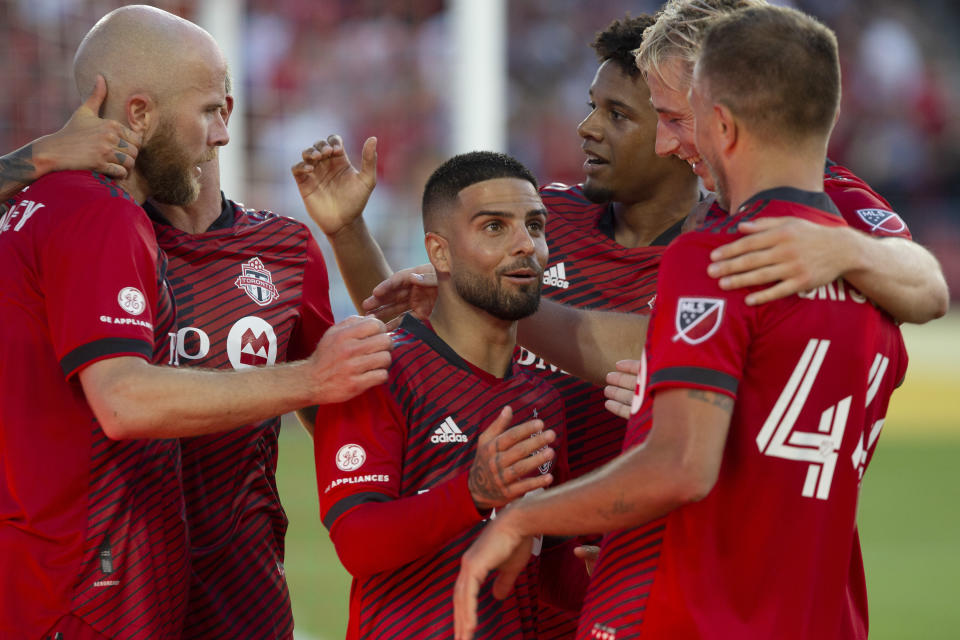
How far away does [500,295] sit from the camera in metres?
3.83

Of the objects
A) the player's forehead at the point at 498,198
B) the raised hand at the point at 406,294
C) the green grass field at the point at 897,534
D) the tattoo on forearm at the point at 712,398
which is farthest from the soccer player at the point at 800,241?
the green grass field at the point at 897,534

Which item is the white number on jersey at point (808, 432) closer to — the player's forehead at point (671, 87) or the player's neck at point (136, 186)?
the player's forehead at point (671, 87)

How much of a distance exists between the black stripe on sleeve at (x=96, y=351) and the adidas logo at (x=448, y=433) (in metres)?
0.93

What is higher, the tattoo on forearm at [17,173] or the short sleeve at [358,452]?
the tattoo on forearm at [17,173]

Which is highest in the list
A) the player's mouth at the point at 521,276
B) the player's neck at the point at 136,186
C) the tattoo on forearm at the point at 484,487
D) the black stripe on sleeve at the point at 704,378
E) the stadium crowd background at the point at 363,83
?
the stadium crowd background at the point at 363,83

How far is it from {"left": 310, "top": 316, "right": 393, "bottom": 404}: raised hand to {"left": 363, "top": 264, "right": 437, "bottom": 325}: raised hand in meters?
0.55

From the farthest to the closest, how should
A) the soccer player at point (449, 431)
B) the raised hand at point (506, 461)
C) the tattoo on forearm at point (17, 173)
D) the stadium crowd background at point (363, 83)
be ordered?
the stadium crowd background at point (363, 83) < the tattoo on forearm at point (17, 173) < the soccer player at point (449, 431) < the raised hand at point (506, 461)

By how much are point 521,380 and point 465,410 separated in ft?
0.93

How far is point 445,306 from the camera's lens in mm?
3928

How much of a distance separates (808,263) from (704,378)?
38cm

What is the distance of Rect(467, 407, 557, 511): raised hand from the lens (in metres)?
3.20

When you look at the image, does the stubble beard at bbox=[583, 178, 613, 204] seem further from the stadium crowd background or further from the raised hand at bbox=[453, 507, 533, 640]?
the stadium crowd background

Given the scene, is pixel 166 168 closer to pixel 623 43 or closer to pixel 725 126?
pixel 623 43

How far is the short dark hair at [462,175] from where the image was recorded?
397 centimetres
